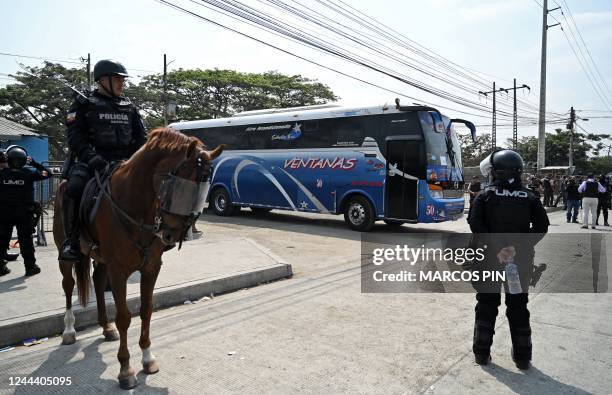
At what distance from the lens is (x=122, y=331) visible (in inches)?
131

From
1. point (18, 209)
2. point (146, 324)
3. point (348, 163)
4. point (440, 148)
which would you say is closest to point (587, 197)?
point (440, 148)

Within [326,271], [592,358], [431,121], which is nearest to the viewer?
[592,358]

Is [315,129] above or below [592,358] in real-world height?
above

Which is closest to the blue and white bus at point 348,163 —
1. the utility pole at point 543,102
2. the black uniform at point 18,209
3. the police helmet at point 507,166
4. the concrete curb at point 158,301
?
the concrete curb at point 158,301

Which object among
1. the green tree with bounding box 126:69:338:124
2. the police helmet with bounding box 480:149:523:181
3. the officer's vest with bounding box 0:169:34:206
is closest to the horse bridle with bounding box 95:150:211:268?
the police helmet with bounding box 480:149:523:181

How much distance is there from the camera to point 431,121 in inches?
448

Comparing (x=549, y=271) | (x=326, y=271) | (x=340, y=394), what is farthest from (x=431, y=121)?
(x=340, y=394)

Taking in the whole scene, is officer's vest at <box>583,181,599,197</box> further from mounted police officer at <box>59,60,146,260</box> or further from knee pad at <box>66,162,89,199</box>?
knee pad at <box>66,162,89,199</box>

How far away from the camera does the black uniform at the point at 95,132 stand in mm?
3814

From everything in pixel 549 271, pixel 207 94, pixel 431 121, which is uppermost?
pixel 207 94

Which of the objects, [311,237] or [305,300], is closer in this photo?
[305,300]

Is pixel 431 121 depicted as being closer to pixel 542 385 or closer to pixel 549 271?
pixel 549 271

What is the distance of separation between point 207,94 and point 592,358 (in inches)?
1472

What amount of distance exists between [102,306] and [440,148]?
9.58m
